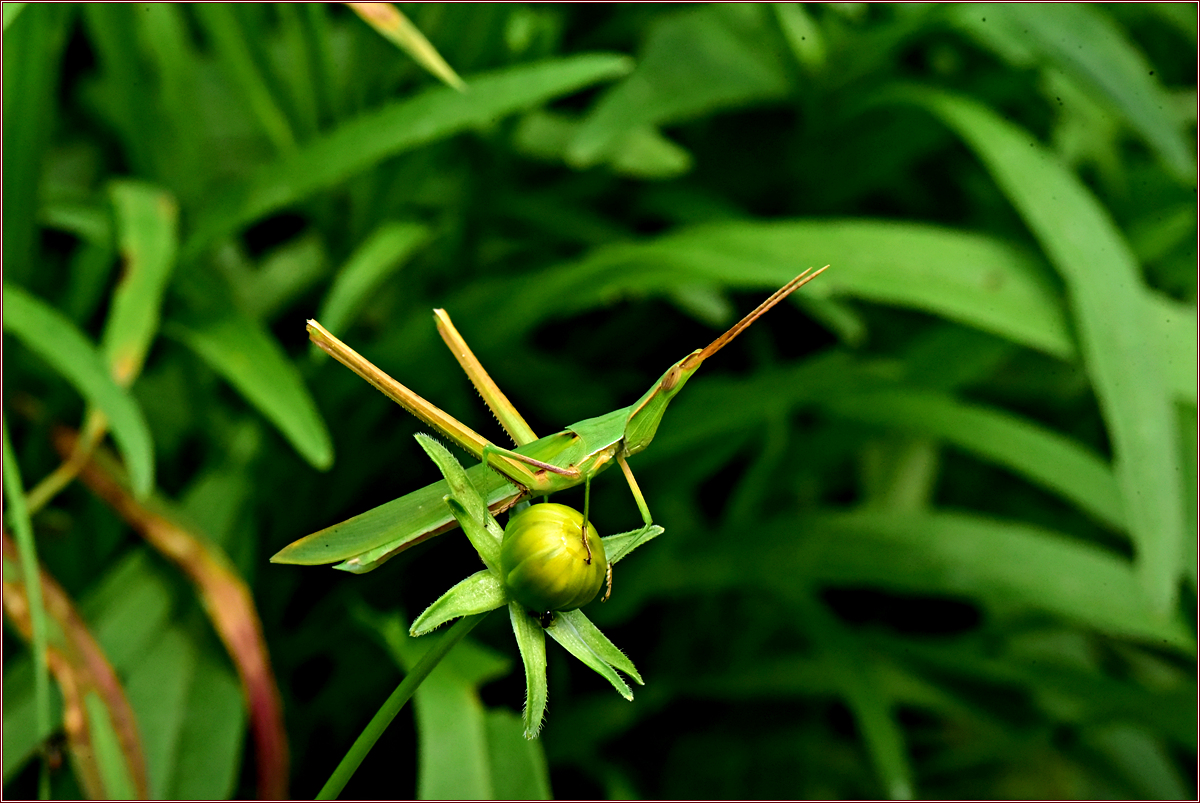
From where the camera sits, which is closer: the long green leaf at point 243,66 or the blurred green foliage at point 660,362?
the blurred green foliage at point 660,362

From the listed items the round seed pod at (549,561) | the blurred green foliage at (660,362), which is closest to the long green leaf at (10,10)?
the blurred green foliage at (660,362)

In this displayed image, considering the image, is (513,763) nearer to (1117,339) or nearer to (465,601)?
(465,601)

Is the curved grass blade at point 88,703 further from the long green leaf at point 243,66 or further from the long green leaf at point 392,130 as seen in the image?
the long green leaf at point 243,66

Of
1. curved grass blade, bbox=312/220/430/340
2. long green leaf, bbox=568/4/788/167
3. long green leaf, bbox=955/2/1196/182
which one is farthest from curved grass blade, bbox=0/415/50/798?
long green leaf, bbox=955/2/1196/182

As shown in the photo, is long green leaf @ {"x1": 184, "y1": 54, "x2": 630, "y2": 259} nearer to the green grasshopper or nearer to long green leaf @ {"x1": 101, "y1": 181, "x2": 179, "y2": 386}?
long green leaf @ {"x1": 101, "y1": 181, "x2": 179, "y2": 386}

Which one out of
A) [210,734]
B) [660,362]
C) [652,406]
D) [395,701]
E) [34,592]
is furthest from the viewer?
[660,362]

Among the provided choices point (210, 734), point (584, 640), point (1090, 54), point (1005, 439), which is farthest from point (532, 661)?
point (1090, 54)

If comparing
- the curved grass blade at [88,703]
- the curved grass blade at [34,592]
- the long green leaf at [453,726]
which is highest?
the curved grass blade at [34,592]
